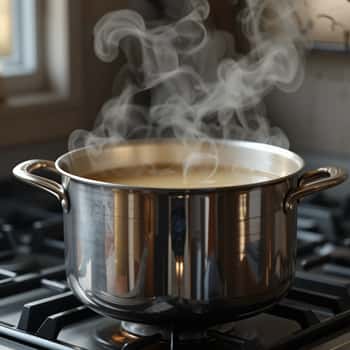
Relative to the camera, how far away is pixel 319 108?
156 centimetres

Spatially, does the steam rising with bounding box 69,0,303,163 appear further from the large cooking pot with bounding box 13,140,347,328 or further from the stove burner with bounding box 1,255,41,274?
the large cooking pot with bounding box 13,140,347,328

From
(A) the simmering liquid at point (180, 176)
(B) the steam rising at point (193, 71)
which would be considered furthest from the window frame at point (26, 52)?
(A) the simmering liquid at point (180, 176)

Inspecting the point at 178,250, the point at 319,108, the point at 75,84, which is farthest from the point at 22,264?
the point at 319,108

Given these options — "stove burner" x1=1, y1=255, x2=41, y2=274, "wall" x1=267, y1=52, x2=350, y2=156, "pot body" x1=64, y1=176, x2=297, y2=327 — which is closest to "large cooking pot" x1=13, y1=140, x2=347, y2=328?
"pot body" x1=64, y1=176, x2=297, y2=327

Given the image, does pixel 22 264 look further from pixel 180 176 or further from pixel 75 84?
pixel 75 84

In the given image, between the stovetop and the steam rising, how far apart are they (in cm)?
25

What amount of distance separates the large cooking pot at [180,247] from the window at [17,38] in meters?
0.77

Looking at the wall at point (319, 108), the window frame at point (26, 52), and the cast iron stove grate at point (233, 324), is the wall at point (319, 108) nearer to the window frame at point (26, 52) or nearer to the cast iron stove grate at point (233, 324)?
the window frame at point (26, 52)

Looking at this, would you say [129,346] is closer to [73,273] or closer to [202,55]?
[73,273]

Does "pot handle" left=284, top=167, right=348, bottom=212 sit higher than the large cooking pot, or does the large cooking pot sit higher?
"pot handle" left=284, top=167, right=348, bottom=212

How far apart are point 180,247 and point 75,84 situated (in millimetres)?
836

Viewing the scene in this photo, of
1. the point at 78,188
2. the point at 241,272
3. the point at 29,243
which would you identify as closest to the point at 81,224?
the point at 78,188

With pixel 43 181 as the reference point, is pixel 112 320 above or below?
below

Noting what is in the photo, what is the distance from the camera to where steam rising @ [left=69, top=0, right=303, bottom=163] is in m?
1.46
